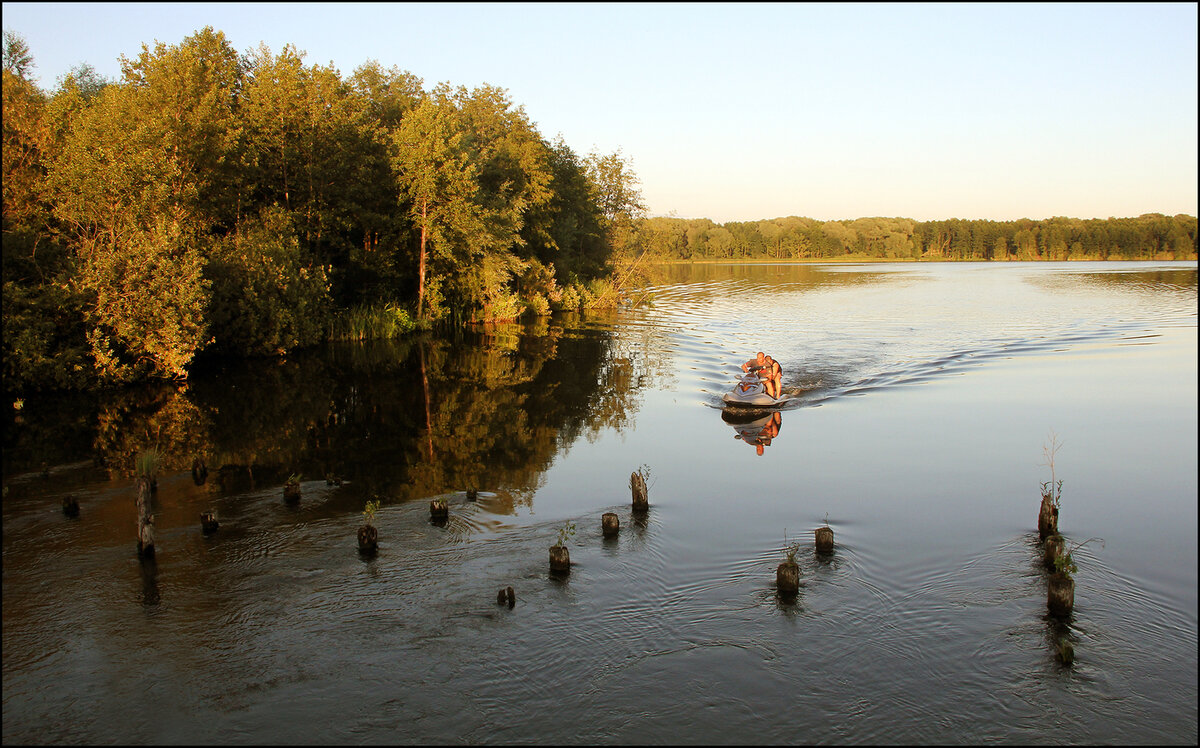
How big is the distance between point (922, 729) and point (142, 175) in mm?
25848

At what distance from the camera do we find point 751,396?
21375 millimetres

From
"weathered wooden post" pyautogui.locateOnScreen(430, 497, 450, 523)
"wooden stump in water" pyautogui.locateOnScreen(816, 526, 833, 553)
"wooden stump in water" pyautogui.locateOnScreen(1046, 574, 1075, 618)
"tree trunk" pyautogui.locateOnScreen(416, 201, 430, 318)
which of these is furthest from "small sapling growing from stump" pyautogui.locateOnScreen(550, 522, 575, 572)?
"tree trunk" pyautogui.locateOnScreen(416, 201, 430, 318)

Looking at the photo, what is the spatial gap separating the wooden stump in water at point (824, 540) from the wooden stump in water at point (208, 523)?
30.0ft

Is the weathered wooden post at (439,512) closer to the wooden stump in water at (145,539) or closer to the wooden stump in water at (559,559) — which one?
the wooden stump in water at (559,559)

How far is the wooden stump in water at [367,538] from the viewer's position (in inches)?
427

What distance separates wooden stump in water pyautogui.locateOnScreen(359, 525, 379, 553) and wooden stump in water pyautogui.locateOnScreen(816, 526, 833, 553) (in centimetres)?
653

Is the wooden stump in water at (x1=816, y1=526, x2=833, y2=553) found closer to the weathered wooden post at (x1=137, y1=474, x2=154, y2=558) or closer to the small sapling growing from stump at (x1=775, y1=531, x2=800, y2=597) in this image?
the small sapling growing from stump at (x1=775, y1=531, x2=800, y2=597)

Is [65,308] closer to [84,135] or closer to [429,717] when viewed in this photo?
[84,135]

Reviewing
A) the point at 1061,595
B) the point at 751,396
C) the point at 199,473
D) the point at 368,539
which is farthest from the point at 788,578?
the point at 751,396

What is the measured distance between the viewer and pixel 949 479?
15.1m

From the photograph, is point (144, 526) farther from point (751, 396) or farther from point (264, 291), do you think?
point (264, 291)

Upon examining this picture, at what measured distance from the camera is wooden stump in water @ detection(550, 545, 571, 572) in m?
10.4

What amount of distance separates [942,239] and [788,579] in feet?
576

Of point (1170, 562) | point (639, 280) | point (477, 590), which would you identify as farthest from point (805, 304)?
point (477, 590)
